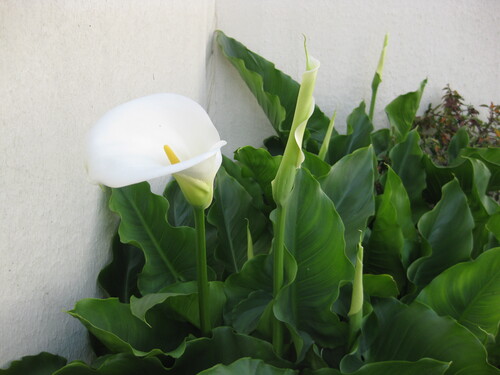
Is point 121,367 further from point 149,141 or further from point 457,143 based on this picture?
point 457,143

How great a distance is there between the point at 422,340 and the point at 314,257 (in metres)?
0.21

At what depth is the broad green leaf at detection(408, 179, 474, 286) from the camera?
3.21 ft

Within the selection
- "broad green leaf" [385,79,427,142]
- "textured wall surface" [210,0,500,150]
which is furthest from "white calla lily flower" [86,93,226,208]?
"broad green leaf" [385,79,427,142]

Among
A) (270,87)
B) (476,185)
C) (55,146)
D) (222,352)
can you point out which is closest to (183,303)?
(222,352)

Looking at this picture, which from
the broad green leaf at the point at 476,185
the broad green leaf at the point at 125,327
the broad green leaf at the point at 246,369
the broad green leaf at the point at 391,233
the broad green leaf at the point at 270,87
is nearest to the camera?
the broad green leaf at the point at 246,369

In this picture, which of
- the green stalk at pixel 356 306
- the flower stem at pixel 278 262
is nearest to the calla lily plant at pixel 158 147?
the flower stem at pixel 278 262

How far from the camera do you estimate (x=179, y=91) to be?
1183 mm

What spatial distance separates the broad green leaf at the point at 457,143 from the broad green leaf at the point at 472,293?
0.62 m

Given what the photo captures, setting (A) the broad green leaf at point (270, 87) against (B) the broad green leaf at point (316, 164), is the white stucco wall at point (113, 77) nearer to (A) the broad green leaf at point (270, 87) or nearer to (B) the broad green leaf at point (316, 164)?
(A) the broad green leaf at point (270, 87)

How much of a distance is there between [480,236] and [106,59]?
0.84 meters

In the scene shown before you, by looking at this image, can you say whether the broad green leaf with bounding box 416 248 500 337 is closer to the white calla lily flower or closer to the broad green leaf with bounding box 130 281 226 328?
the broad green leaf with bounding box 130 281 226 328

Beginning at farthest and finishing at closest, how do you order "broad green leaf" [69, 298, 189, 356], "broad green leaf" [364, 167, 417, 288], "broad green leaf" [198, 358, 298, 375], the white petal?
"broad green leaf" [364, 167, 417, 288], "broad green leaf" [69, 298, 189, 356], "broad green leaf" [198, 358, 298, 375], the white petal

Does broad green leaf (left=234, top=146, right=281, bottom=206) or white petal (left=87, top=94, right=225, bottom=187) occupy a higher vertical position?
white petal (left=87, top=94, right=225, bottom=187)

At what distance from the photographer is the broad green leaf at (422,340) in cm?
72
